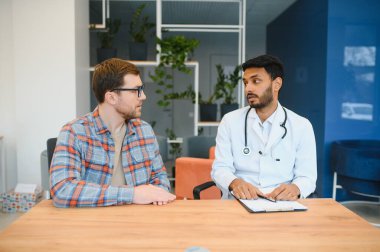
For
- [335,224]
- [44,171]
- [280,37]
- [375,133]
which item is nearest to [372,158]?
[375,133]

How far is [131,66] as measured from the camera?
6.31 feet

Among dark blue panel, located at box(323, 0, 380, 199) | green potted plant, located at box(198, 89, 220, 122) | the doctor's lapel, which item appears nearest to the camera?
the doctor's lapel

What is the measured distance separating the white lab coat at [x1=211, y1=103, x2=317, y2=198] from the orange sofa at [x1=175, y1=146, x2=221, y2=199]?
→ 0.52 m

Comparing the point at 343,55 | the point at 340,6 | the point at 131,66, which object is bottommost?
the point at 131,66

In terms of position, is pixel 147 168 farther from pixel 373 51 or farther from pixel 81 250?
pixel 373 51

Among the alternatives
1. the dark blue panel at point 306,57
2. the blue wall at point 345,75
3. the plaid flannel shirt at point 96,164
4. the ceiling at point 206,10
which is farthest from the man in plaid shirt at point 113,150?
the ceiling at point 206,10

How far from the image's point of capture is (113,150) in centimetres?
184

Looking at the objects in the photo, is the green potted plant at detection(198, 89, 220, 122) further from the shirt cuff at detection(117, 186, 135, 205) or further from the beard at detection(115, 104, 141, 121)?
the shirt cuff at detection(117, 186, 135, 205)

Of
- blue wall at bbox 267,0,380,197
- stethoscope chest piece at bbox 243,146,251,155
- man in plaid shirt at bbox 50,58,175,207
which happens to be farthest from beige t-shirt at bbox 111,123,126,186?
blue wall at bbox 267,0,380,197

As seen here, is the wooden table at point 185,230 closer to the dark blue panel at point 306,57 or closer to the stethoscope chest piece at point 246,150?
the stethoscope chest piece at point 246,150

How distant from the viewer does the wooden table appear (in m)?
1.19

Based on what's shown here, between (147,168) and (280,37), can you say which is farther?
(280,37)

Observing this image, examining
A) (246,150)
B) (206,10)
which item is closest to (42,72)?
(246,150)

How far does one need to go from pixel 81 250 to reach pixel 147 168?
830 mm
